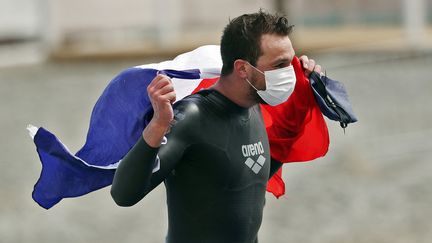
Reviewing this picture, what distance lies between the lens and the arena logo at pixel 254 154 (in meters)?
4.69

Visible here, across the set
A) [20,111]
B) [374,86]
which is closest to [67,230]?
[20,111]

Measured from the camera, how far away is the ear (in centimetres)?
449

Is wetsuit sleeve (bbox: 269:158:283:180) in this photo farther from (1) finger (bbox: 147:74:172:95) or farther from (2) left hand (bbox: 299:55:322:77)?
(1) finger (bbox: 147:74:172:95)

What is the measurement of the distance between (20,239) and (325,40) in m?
12.2

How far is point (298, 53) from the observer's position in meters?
19.9

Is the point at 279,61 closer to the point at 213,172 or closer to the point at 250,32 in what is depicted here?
the point at 250,32

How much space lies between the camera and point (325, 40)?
21.8 m

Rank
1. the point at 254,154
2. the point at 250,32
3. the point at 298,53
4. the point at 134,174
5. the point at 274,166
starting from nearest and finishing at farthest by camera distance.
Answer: the point at 134,174, the point at 250,32, the point at 254,154, the point at 274,166, the point at 298,53

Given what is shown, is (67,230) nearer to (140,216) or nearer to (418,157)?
(140,216)

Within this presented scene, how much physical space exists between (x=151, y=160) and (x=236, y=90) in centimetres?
58

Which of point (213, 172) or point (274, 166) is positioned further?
point (274, 166)

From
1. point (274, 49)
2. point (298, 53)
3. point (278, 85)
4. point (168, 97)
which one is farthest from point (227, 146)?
point (298, 53)

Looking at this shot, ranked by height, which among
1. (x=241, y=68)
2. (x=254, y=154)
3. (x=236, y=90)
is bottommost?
(x=254, y=154)

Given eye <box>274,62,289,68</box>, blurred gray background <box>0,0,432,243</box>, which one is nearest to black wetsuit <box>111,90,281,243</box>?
eye <box>274,62,289,68</box>
